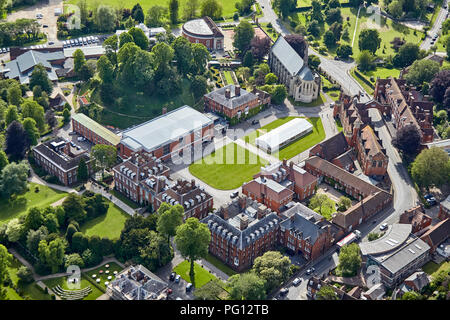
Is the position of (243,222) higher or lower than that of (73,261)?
higher

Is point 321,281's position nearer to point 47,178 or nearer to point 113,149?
point 113,149

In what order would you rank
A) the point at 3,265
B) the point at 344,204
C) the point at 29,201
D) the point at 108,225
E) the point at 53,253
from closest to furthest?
the point at 3,265 → the point at 53,253 → the point at 108,225 → the point at 344,204 → the point at 29,201

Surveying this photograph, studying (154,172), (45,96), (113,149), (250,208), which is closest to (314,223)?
(250,208)

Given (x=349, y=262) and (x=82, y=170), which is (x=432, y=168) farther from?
(x=82, y=170)

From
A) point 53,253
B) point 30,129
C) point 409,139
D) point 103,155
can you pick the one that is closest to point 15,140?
point 30,129

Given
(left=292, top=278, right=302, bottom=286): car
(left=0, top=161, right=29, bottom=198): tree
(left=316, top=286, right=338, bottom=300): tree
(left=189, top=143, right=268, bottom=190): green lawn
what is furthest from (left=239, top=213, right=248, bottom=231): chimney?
(left=0, top=161, right=29, bottom=198): tree

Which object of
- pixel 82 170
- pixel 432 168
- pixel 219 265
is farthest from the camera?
A: pixel 432 168

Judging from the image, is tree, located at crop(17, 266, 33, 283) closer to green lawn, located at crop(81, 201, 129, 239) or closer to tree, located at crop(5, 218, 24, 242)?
tree, located at crop(5, 218, 24, 242)

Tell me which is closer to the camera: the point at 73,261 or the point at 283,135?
the point at 73,261

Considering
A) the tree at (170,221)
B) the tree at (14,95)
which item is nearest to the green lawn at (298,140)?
the tree at (170,221)
